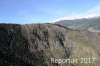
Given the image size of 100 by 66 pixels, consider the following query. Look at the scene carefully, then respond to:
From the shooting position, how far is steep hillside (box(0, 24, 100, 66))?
167ft

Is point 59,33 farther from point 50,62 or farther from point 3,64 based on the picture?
point 3,64

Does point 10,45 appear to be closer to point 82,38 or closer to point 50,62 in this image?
point 50,62

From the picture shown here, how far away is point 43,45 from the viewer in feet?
192

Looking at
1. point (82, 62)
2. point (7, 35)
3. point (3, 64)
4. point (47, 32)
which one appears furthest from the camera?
point (47, 32)

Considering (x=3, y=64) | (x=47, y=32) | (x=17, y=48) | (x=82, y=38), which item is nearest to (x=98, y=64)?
(x=82, y=38)

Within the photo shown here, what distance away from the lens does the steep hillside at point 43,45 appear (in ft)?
167

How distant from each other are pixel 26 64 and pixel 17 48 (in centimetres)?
454

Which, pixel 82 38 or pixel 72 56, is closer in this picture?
pixel 72 56

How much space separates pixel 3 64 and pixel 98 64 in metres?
24.1

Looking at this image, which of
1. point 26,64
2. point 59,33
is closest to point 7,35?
point 26,64

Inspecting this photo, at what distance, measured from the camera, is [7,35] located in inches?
2110

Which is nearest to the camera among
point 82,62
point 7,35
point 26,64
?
point 26,64

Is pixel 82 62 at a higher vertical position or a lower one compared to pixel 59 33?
lower

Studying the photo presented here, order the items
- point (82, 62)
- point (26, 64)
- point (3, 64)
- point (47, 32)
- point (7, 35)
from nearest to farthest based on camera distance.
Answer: point (3, 64), point (26, 64), point (7, 35), point (82, 62), point (47, 32)
